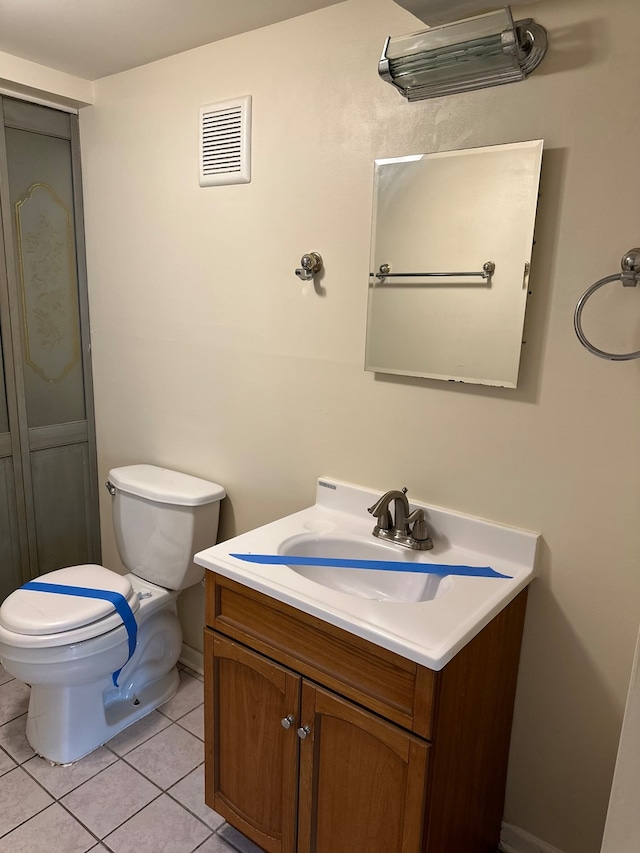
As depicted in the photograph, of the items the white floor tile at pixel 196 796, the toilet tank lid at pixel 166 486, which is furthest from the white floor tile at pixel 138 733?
the toilet tank lid at pixel 166 486

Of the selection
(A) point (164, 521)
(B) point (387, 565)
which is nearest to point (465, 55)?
(B) point (387, 565)

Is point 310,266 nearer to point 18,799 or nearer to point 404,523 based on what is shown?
point 404,523

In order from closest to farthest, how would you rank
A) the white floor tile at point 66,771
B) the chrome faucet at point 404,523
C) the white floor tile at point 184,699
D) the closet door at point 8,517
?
the chrome faucet at point 404,523
the white floor tile at point 66,771
the white floor tile at point 184,699
the closet door at point 8,517

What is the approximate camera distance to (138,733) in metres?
2.06

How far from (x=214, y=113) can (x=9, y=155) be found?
33.6 inches

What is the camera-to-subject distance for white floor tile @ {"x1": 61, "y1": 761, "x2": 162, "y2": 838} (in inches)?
67.2

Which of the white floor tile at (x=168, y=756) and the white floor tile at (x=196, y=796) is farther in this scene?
the white floor tile at (x=168, y=756)

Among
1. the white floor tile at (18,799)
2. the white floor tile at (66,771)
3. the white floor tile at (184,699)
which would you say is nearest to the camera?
the white floor tile at (18,799)

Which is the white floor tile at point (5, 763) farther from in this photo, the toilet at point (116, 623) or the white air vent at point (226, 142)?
the white air vent at point (226, 142)

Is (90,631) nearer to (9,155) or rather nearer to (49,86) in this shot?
(9,155)

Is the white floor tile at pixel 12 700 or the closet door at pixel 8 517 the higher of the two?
the closet door at pixel 8 517

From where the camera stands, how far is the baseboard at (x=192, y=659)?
2.37 m

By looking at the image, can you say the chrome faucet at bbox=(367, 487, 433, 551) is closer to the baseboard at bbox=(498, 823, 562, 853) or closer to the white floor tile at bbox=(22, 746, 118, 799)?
the baseboard at bbox=(498, 823, 562, 853)

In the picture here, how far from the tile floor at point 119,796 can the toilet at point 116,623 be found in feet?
0.21
